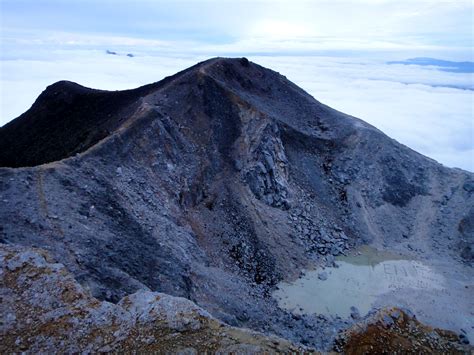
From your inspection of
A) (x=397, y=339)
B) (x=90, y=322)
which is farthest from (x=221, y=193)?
(x=90, y=322)

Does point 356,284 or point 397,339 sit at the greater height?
point 397,339

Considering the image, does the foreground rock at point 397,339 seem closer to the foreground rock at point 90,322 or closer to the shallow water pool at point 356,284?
the foreground rock at point 90,322

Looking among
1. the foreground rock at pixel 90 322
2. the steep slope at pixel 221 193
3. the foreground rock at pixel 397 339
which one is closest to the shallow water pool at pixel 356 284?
the steep slope at pixel 221 193

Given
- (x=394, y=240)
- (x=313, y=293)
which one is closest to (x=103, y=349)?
(x=313, y=293)

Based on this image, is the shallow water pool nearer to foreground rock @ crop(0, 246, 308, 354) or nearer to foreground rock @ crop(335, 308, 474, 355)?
foreground rock @ crop(335, 308, 474, 355)

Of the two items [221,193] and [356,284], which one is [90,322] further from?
[356,284]

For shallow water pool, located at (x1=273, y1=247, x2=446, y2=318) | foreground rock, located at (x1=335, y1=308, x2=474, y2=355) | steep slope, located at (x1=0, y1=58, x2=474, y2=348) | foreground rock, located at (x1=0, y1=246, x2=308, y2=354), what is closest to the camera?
foreground rock, located at (x1=0, y1=246, x2=308, y2=354)

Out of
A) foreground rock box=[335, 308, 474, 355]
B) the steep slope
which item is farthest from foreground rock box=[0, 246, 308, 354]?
foreground rock box=[335, 308, 474, 355]
